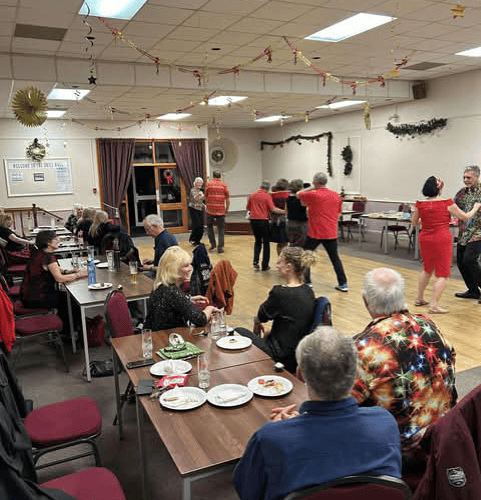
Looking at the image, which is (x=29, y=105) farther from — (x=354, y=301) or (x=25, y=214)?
(x=25, y=214)

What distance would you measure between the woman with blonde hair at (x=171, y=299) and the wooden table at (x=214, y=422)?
564mm

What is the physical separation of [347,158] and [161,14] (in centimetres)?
815

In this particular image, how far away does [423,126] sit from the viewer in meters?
10.0

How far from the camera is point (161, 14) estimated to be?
16.6ft

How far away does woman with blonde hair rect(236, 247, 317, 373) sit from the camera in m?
2.89

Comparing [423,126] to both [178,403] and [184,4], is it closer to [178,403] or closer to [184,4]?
[184,4]

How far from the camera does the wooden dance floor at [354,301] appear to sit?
4582mm

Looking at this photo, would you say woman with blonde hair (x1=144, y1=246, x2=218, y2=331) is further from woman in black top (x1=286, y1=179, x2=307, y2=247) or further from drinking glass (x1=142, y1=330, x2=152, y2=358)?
woman in black top (x1=286, y1=179, x2=307, y2=247)

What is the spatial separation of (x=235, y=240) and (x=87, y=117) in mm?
4719

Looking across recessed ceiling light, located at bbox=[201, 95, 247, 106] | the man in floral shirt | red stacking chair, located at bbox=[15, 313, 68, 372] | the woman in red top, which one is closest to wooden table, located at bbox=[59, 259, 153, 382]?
red stacking chair, located at bbox=[15, 313, 68, 372]

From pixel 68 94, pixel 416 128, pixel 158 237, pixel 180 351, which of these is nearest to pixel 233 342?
pixel 180 351

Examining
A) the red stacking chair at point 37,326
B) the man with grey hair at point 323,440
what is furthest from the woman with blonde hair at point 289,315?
the red stacking chair at point 37,326

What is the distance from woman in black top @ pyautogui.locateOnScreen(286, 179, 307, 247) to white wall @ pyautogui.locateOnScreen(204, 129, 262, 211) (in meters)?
8.60

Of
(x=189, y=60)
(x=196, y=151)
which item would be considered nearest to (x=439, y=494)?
(x=189, y=60)
